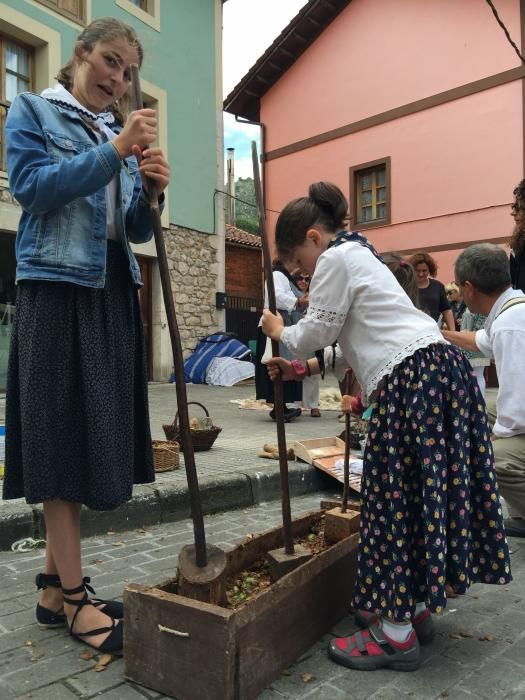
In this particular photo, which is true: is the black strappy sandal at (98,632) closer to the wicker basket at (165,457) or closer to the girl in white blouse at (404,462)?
the girl in white blouse at (404,462)

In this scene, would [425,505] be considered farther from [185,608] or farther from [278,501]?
[278,501]

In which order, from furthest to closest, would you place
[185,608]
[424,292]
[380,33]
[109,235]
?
[380,33] < [424,292] < [109,235] < [185,608]

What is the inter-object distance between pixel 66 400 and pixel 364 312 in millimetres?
972

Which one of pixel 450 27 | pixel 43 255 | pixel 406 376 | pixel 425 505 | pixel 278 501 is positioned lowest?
pixel 278 501

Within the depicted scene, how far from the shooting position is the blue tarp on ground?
445 inches

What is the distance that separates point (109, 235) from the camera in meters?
2.03

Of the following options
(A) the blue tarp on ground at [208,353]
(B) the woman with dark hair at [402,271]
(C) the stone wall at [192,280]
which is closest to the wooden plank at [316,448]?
(B) the woman with dark hair at [402,271]

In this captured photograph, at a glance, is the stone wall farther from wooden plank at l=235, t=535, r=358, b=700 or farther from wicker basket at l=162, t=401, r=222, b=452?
wooden plank at l=235, t=535, r=358, b=700

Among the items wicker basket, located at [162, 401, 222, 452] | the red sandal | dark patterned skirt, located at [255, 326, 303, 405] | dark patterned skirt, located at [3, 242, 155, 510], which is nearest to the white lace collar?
dark patterned skirt, located at [3, 242, 155, 510]

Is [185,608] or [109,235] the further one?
[109,235]

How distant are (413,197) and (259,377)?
29.1 feet

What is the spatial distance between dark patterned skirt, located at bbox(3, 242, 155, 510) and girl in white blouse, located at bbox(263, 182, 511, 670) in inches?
23.6

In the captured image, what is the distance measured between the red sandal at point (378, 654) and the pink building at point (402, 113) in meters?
11.9

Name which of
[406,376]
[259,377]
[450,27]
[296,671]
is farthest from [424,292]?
[450,27]
